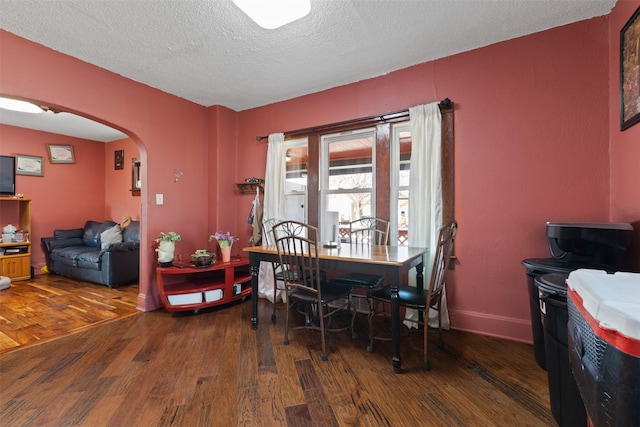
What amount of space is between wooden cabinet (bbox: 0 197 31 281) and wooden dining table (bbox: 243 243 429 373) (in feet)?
14.6

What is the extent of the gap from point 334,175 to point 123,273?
344 centimetres

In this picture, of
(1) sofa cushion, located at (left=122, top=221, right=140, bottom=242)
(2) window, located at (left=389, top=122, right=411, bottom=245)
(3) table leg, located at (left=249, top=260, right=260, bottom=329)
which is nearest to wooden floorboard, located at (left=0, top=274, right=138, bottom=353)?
(1) sofa cushion, located at (left=122, top=221, right=140, bottom=242)

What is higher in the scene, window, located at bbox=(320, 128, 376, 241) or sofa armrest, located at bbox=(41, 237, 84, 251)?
window, located at bbox=(320, 128, 376, 241)

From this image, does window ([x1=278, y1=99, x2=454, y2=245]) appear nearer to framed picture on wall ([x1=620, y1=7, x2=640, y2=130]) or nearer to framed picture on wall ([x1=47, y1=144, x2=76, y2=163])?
framed picture on wall ([x1=620, y1=7, x2=640, y2=130])

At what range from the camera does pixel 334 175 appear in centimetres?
336

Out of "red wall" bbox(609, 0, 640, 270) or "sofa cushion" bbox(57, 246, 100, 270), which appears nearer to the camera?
"red wall" bbox(609, 0, 640, 270)

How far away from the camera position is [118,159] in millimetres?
5672

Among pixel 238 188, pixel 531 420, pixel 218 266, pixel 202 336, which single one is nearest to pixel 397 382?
pixel 531 420

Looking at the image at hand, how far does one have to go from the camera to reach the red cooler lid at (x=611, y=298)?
607mm

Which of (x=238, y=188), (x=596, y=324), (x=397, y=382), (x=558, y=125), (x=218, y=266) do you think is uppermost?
(x=558, y=125)

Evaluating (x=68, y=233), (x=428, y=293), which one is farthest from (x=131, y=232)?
(x=428, y=293)

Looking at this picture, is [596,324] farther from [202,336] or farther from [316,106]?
[316,106]

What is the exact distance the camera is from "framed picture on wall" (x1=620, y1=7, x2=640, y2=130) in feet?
5.44

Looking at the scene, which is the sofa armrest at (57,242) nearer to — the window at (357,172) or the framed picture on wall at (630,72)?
the window at (357,172)
